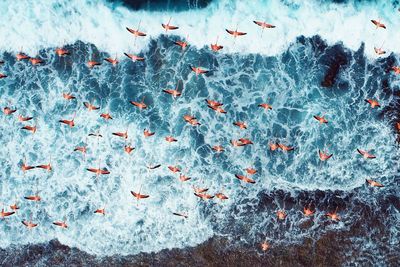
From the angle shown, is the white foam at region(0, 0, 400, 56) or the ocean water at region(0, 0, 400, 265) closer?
the ocean water at region(0, 0, 400, 265)

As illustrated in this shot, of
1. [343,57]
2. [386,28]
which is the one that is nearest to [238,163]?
[343,57]

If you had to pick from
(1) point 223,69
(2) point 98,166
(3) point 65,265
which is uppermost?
(1) point 223,69

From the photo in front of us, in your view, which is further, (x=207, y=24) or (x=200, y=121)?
(x=207, y=24)

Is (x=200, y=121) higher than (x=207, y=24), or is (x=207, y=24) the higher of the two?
(x=207, y=24)

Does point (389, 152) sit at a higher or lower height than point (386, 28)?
lower

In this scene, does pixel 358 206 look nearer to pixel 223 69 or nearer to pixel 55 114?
pixel 223 69
